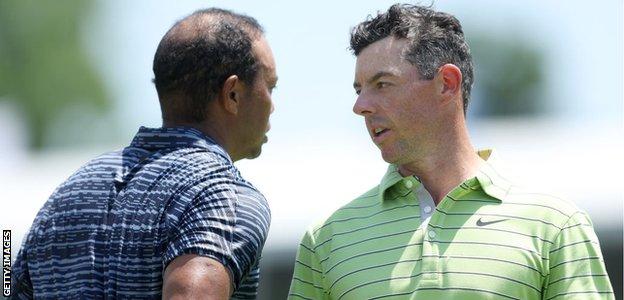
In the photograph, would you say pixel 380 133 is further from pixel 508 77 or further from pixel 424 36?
pixel 508 77

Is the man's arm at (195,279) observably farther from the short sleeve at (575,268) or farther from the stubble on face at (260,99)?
the short sleeve at (575,268)

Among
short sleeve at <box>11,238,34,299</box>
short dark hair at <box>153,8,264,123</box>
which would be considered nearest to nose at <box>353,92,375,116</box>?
short dark hair at <box>153,8,264,123</box>

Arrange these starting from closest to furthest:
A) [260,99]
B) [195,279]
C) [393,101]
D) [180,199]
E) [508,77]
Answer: [195,279] → [180,199] → [260,99] → [393,101] → [508,77]

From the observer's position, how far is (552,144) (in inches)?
708

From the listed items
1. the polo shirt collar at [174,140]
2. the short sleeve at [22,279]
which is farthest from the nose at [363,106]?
the short sleeve at [22,279]

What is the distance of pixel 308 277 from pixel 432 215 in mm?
506

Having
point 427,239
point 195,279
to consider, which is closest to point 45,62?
point 427,239

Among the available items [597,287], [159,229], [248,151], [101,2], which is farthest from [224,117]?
[101,2]

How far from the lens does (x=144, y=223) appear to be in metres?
4.94

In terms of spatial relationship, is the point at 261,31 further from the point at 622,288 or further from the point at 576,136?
the point at 576,136

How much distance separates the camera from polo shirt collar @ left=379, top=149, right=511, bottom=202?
5.43 metres

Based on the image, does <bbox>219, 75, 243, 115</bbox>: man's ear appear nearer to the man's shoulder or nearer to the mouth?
the mouth

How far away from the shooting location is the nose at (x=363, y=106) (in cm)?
551

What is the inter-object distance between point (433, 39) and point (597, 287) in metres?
1.09
